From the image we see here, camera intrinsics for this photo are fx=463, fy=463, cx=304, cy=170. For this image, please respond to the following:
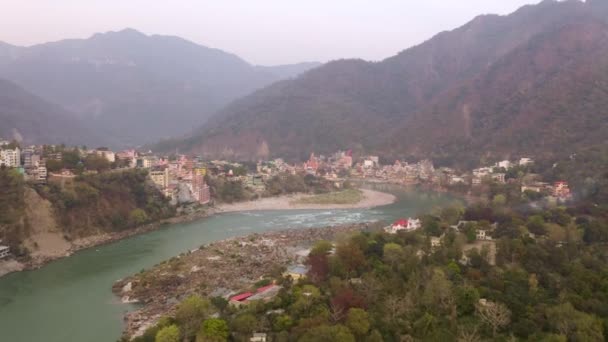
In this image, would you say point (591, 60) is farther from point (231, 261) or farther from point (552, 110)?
point (231, 261)

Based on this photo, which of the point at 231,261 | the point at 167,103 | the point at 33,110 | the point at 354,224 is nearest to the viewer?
the point at 231,261

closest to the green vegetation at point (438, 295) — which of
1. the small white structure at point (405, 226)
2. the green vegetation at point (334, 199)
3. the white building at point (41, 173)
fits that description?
the small white structure at point (405, 226)

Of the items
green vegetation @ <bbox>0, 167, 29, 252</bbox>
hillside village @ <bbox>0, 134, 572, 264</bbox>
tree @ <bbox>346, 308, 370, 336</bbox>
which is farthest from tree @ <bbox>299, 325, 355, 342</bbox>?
green vegetation @ <bbox>0, 167, 29, 252</bbox>

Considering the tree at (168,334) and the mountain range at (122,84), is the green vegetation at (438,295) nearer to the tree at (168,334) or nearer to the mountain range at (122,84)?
the tree at (168,334)

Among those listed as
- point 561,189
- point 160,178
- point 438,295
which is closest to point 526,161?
point 561,189

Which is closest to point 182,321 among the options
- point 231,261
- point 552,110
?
point 231,261

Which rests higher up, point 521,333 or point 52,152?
point 52,152
